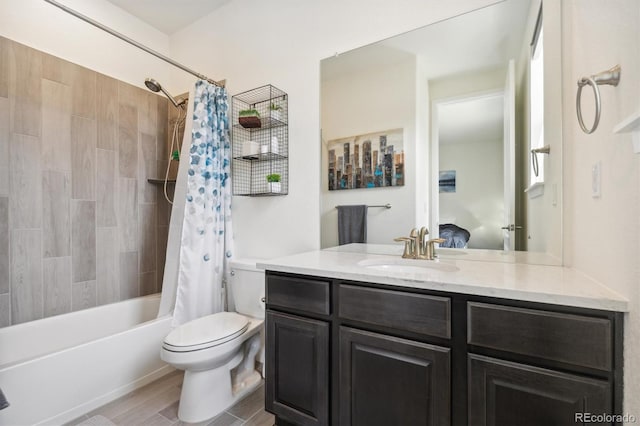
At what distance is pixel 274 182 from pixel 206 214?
1.89 feet

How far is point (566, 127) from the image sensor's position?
1.23 m

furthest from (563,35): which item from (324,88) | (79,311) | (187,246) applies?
(79,311)

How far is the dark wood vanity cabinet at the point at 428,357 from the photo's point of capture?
80 cm

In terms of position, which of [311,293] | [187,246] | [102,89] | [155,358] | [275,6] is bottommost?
[155,358]

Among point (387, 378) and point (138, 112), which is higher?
point (138, 112)

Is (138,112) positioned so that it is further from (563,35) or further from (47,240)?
(563,35)

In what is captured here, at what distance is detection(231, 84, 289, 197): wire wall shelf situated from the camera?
2.04 meters

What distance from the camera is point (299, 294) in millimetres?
1305

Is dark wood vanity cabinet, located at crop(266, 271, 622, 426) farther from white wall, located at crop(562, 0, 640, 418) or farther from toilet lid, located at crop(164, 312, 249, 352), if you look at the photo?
toilet lid, located at crop(164, 312, 249, 352)

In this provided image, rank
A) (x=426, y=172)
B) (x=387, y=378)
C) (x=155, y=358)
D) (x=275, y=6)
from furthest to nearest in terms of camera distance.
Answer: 1. (x=275, y=6)
2. (x=155, y=358)
3. (x=426, y=172)
4. (x=387, y=378)

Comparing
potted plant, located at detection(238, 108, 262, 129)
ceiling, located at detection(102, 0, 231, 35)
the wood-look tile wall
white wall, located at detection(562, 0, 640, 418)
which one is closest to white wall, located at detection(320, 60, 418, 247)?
potted plant, located at detection(238, 108, 262, 129)

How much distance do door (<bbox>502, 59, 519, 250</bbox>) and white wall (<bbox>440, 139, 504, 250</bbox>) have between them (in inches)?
0.8

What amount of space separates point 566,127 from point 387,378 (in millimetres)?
1293

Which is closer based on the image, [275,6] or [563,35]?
[563,35]
